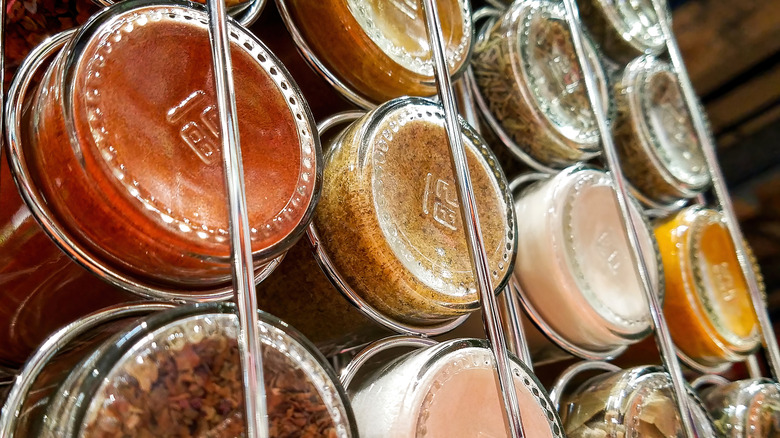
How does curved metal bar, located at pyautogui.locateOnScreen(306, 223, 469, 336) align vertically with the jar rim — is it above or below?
below

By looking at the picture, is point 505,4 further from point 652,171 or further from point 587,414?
point 587,414

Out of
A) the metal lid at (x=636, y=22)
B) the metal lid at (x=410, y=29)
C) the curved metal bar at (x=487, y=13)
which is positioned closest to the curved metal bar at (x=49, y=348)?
the metal lid at (x=410, y=29)

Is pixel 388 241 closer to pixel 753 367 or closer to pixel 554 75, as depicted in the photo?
pixel 554 75

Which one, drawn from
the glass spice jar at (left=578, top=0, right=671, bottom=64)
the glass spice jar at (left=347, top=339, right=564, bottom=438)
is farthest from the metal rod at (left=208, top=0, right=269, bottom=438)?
the glass spice jar at (left=578, top=0, right=671, bottom=64)

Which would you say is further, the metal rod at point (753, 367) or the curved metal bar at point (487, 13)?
the metal rod at point (753, 367)

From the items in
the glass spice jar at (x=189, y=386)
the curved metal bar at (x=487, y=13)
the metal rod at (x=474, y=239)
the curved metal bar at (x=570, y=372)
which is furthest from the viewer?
the curved metal bar at (x=487, y=13)

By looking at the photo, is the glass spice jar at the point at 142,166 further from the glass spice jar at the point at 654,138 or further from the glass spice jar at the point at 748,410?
the glass spice jar at the point at 654,138

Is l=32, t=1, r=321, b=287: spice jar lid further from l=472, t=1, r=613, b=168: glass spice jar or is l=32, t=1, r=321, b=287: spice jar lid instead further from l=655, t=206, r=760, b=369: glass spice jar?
l=655, t=206, r=760, b=369: glass spice jar
